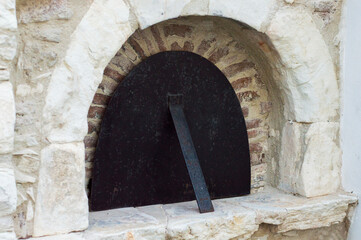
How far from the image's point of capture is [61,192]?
1.67m

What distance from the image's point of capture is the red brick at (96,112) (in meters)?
2.02

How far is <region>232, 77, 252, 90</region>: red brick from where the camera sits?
2.39 m

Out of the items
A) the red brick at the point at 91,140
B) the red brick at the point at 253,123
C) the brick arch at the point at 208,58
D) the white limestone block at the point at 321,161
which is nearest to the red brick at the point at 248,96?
the brick arch at the point at 208,58

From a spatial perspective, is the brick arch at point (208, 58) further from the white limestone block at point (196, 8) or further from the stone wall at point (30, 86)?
the stone wall at point (30, 86)

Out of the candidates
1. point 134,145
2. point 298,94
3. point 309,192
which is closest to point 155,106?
point 134,145

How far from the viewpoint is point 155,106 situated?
2137 millimetres

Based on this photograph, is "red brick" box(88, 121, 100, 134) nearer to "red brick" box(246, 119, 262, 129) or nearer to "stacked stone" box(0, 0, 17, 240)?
"stacked stone" box(0, 0, 17, 240)

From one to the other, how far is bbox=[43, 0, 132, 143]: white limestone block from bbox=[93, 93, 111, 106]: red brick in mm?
296

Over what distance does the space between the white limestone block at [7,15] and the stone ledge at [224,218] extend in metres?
0.82

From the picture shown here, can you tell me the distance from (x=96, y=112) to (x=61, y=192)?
19.5 inches

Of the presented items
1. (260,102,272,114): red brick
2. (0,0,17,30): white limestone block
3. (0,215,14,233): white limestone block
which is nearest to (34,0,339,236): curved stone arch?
(0,215,14,233): white limestone block

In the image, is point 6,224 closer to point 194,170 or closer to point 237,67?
point 194,170

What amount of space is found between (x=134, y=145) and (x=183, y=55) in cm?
54

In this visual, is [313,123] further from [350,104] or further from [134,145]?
[134,145]
